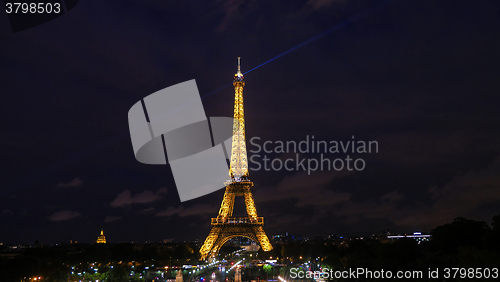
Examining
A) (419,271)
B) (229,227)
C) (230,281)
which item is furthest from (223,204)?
(419,271)

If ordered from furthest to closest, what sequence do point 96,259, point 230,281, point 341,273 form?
point 96,259, point 230,281, point 341,273

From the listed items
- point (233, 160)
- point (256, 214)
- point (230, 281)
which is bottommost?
point (230, 281)

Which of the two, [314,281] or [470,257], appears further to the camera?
[314,281]

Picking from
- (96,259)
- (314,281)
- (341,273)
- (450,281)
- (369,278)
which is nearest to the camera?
(450,281)

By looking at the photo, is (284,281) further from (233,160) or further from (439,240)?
(233,160)

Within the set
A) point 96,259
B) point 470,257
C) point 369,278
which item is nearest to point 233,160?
point 96,259

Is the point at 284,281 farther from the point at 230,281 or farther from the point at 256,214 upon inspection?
the point at 256,214

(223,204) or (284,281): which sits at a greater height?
(223,204)
